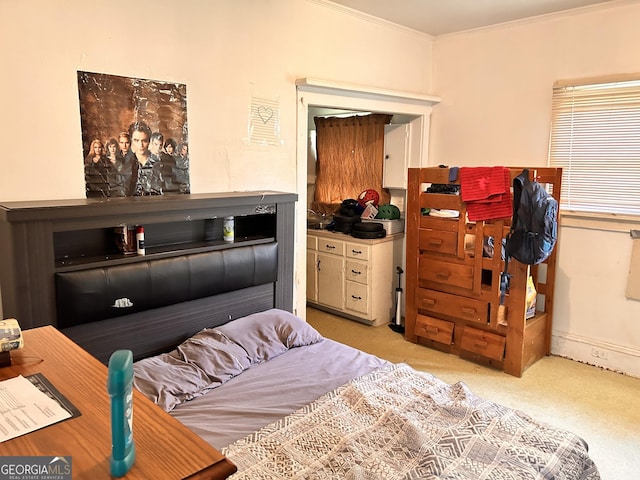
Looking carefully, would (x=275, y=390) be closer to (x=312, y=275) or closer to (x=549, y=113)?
(x=312, y=275)

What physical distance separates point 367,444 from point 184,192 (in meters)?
1.87

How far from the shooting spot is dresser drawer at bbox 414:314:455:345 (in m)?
3.84

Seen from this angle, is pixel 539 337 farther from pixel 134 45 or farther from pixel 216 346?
pixel 134 45

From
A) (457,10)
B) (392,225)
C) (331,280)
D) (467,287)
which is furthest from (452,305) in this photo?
(457,10)

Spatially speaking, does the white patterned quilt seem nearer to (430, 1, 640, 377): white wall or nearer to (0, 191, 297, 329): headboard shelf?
(0, 191, 297, 329): headboard shelf

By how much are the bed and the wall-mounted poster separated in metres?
0.52

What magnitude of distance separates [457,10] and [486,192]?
4.82ft

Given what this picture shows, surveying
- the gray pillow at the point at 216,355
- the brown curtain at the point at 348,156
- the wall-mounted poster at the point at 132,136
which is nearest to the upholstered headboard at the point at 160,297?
the gray pillow at the point at 216,355

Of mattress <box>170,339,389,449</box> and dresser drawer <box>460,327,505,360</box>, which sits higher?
mattress <box>170,339,389,449</box>

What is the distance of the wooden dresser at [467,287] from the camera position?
137 inches

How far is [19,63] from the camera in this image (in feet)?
7.68

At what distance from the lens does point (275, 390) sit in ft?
7.80

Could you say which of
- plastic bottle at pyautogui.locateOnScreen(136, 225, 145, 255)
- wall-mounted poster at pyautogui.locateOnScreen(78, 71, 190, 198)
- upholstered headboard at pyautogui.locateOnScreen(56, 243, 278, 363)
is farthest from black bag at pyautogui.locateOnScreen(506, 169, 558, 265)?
plastic bottle at pyautogui.locateOnScreen(136, 225, 145, 255)

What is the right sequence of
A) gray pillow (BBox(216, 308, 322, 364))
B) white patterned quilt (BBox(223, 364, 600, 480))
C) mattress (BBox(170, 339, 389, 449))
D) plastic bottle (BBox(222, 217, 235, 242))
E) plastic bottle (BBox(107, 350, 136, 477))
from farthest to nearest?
plastic bottle (BBox(222, 217, 235, 242))
gray pillow (BBox(216, 308, 322, 364))
mattress (BBox(170, 339, 389, 449))
white patterned quilt (BBox(223, 364, 600, 480))
plastic bottle (BBox(107, 350, 136, 477))
